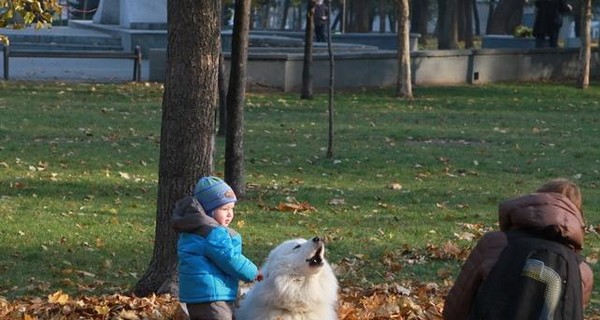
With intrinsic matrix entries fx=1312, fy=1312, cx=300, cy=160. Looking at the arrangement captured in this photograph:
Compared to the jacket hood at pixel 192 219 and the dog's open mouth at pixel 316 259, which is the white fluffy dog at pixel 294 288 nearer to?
the dog's open mouth at pixel 316 259

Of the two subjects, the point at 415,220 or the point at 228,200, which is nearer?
the point at 228,200

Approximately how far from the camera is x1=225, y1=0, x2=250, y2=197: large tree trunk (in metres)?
13.8

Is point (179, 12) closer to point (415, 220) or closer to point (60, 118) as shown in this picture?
point (415, 220)

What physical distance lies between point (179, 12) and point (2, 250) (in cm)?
381

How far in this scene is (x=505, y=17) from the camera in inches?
2132

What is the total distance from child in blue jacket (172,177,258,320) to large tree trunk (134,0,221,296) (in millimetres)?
1716

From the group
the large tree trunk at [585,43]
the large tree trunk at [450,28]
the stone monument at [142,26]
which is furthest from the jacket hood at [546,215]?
the large tree trunk at [450,28]

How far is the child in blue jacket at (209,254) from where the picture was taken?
642 cm

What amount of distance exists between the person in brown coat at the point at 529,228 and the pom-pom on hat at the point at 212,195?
4.34 feet

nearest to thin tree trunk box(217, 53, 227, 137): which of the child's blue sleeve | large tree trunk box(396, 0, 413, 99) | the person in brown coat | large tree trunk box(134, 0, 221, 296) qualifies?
large tree trunk box(134, 0, 221, 296)

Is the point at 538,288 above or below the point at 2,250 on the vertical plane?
above

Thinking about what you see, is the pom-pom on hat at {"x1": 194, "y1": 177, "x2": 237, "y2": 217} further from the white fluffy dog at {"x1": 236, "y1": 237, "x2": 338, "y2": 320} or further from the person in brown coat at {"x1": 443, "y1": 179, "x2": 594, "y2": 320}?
the person in brown coat at {"x1": 443, "y1": 179, "x2": 594, "y2": 320}

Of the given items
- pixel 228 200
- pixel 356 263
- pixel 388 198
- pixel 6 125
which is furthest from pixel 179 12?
pixel 6 125

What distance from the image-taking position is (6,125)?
20.6 metres
